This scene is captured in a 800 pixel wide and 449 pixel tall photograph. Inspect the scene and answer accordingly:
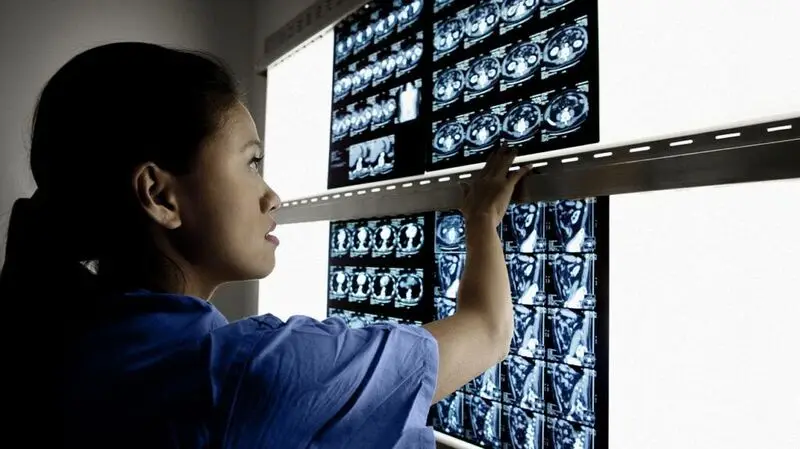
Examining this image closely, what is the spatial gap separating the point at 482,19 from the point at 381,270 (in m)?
0.61

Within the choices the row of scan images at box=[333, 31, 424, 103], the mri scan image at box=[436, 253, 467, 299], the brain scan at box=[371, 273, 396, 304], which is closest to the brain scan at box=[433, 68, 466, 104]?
the row of scan images at box=[333, 31, 424, 103]

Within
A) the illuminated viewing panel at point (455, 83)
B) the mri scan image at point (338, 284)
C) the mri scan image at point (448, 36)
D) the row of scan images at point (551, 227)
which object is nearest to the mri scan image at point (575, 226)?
the row of scan images at point (551, 227)

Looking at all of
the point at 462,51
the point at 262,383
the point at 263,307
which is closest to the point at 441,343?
the point at 262,383

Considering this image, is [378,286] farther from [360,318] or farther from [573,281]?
[573,281]

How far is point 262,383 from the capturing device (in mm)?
555

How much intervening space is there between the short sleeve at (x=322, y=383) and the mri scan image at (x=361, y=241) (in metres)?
0.71

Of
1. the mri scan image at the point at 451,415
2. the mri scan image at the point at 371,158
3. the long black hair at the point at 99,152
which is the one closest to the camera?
the long black hair at the point at 99,152

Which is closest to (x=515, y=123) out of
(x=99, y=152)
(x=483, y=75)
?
(x=483, y=75)

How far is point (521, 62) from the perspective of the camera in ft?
3.32

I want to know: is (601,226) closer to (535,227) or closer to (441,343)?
(535,227)

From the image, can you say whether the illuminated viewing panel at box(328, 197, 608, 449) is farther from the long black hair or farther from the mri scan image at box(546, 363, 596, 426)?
the long black hair

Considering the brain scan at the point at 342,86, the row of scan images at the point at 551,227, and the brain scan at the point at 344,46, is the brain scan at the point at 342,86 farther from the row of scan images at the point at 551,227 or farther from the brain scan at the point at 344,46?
the row of scan images at the point at 551,227

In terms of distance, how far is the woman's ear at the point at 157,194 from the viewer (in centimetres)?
64

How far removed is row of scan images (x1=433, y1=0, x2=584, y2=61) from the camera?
3.33 feet
